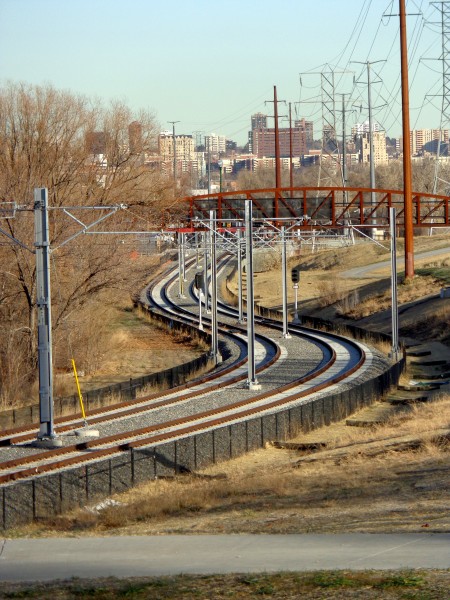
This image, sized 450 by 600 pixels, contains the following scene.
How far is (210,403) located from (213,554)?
596 inches

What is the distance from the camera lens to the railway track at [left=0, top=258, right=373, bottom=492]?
21906mm

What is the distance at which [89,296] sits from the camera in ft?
137

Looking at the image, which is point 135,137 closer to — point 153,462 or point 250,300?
point 250,300

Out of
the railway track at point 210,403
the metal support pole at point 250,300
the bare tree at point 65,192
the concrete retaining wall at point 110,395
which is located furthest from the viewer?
the bare tree at point 65,192

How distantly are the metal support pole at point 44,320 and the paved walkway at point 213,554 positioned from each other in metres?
7.16

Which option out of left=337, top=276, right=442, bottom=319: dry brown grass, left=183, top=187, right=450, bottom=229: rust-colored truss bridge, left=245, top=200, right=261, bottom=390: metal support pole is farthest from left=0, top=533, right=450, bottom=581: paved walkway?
left=337, top=276, right=442, bottom=319: dry brown grass

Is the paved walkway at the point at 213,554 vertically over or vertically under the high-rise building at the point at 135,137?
under

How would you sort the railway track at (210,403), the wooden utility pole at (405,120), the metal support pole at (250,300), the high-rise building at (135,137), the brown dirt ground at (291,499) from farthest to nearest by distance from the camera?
the wooden utility pole at (405,120)
the high-rise building at (135,137)
the metal support pole at (250,300)
the railway track at (210,403)
the brown dirt ground at (291,499)

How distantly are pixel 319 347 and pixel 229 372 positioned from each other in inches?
342

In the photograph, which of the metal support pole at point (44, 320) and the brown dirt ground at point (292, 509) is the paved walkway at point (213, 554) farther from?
the metal support pole at point (44, 320)

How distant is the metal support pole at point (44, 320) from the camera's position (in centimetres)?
2230

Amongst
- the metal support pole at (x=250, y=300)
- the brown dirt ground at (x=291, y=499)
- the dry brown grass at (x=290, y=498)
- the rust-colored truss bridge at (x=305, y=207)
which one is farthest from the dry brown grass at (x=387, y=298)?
the brown dirt ground at (x=291, y=499)

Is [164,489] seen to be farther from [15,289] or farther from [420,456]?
[15,289]

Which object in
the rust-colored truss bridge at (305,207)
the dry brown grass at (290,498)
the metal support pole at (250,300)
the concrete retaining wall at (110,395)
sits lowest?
the concrete retaining wall at (110,395)
